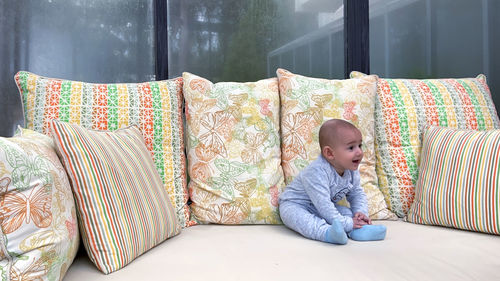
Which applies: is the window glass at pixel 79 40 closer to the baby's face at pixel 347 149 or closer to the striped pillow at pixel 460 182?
the baby's face at pixel 347 149

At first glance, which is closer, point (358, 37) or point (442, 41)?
point (358, 37)

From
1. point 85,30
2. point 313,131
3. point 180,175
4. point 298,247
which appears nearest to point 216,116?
point 180,175

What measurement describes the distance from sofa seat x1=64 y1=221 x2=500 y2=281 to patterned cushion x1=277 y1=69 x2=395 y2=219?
28 cm

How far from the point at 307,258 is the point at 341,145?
1.52ft

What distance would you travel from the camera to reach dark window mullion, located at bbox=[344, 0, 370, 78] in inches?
89.2

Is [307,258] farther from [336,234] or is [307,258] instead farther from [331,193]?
[331,193]

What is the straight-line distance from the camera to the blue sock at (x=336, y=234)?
4.00ft

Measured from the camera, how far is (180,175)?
1576 mm

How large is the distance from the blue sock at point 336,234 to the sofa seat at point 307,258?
0.03 metres

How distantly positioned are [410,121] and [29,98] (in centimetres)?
147

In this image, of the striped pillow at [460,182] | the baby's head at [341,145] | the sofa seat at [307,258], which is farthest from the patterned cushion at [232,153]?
the striped pillow at [460,182]

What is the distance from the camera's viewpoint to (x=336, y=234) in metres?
1.22

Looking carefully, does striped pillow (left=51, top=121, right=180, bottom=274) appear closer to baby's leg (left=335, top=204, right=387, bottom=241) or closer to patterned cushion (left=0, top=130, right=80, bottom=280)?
patterned cushion (left=0, top=130, right=80, bottom=280)

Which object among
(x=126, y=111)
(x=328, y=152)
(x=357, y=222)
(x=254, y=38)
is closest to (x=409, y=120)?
(x=328, y=152)
